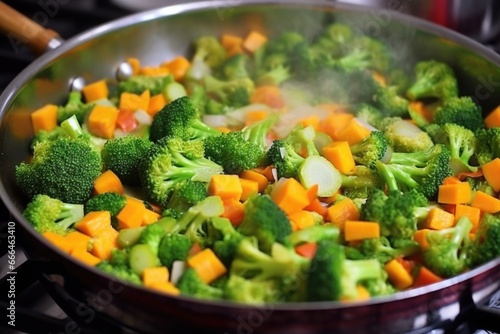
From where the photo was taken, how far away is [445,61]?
2.19 metres

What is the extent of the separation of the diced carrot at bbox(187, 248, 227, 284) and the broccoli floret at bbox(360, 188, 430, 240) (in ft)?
1.18

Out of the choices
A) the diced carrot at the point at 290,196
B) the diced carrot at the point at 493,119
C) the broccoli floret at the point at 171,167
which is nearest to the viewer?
the diced carrot at the point at 290,196

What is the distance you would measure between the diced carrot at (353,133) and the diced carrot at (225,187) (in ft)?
1.22

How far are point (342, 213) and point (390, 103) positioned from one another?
61cm

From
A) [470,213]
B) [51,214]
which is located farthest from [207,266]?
[470,213]

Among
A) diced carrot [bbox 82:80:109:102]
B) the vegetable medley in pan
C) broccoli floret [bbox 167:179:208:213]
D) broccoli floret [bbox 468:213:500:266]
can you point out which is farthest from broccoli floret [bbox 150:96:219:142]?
broccoli floret [bbox 468:213:500:266]

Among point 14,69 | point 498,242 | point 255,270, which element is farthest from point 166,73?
point 498,242

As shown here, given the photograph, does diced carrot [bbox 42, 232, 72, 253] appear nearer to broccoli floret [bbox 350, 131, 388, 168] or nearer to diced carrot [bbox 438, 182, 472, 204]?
broccoli floret [bbox 350, 131, 388, 168]

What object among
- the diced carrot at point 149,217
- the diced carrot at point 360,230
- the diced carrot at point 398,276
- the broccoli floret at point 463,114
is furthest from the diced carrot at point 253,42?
the diced carrot at point 398,276

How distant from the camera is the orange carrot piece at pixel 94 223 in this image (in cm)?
159

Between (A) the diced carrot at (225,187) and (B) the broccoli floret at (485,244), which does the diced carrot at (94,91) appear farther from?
(B) the broccoli floret at (485,244)

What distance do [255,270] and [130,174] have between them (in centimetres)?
56

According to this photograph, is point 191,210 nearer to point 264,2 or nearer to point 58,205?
point 58,205

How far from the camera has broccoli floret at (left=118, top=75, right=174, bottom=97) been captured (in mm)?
2141
